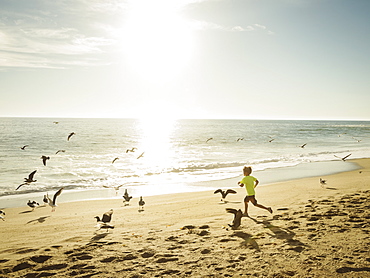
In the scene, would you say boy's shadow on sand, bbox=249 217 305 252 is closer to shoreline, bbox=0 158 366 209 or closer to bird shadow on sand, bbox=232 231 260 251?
bird shadow on sand, bbox=232 231 260 251

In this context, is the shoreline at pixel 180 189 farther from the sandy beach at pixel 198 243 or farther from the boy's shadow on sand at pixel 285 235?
the boy's shadow on sand at pixel 285 235

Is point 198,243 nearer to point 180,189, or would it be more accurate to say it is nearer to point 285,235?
point 285,235

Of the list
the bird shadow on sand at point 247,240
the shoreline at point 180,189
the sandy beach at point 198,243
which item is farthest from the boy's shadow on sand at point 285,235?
the shoreline at point 180,189

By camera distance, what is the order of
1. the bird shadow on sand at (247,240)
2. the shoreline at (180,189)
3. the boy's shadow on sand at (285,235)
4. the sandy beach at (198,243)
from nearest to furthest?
the sandy beach at (198,243) → the boy's shadow on sand at (285,235) → the bird shadow on sand at (247,240) → the shoreline at (180,189)

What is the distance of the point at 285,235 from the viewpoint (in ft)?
21.1

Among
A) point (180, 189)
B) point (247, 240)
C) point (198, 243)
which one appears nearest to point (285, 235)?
point (247, 240)

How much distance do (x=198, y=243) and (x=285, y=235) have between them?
204cm

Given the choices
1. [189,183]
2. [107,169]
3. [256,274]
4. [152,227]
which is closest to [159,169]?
[107,169]

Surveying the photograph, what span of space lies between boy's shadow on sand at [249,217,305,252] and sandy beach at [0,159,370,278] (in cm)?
2

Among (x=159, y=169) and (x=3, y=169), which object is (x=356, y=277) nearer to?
(x=159, y=169)

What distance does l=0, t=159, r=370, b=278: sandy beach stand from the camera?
498cm

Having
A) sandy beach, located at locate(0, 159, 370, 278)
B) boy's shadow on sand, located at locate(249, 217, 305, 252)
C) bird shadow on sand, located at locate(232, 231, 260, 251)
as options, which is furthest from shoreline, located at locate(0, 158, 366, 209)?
bird shadow on sand, located at locate(232, 231, 260, 251)

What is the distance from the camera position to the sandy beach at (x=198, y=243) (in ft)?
16.3

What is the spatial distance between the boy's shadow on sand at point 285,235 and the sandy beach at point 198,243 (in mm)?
19
